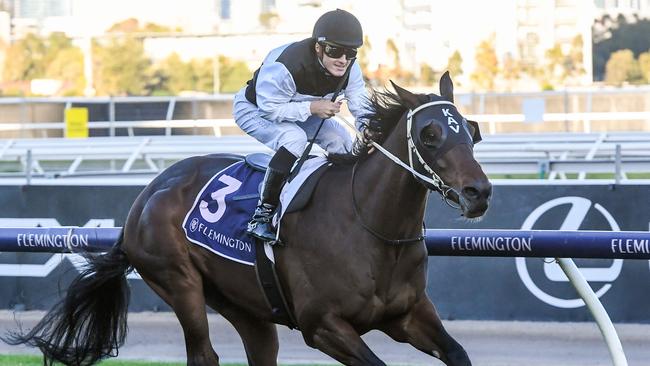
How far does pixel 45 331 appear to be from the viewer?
6156 millimetres

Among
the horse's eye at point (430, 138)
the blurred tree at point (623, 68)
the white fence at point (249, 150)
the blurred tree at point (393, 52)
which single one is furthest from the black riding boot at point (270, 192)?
the blurred tree at point (623, 68)

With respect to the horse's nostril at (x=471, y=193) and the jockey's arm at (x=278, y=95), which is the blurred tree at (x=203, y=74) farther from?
the horse's nostril at (x=471, y=193)

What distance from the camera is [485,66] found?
25453mm

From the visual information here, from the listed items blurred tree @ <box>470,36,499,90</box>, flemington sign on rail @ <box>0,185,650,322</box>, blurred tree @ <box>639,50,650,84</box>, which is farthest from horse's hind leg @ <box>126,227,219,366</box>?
blurred tree @ <box>639,50,650,84</box>

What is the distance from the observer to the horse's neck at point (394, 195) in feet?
16.3

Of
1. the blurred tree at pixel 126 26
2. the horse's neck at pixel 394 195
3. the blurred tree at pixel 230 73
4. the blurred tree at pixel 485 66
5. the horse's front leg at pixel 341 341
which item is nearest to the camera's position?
the horse's front leg at pixel 341 341

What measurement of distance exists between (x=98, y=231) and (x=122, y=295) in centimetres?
60

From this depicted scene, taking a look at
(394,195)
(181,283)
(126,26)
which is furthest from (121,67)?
(394,195)

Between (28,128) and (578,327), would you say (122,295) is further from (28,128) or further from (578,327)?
(28,128)

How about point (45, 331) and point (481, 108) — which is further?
point (481, 108)

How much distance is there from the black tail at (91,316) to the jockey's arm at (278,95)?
1273 mm

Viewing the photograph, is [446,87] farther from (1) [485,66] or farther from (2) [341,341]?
(1) [485,66]

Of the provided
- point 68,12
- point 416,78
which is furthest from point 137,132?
point 68,12

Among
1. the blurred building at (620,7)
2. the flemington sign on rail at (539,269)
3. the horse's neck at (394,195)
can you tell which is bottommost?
the flemington sign on rail at (539,269)
